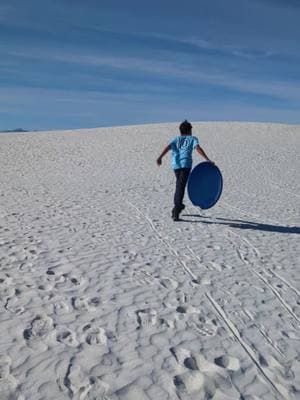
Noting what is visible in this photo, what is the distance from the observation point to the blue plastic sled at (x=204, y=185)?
9.75 metres

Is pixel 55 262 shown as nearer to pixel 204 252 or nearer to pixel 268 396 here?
pixel 204 252

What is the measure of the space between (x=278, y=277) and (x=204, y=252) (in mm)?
1501

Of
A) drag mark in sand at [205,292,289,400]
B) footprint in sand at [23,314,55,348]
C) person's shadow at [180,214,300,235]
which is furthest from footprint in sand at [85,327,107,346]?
person's shadow at [180,214,300,235]

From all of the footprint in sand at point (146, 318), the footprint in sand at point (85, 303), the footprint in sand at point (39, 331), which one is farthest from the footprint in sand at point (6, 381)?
the footprint in sand at point (146, 318)

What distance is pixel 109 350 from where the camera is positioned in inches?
172

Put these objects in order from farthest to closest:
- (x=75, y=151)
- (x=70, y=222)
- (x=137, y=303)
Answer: (x=75, y=151) → (x=70, y=222) → (x=137, y=303)

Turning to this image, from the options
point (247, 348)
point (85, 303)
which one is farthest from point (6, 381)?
point (247, 348)

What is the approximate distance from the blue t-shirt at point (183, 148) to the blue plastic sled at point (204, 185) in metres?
0.44

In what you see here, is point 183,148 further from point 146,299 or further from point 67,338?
point 67,338

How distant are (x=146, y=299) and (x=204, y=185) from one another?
4.79 metres

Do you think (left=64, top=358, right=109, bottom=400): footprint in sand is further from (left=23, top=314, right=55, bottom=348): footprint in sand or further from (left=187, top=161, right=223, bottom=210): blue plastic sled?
(left=187, top=161, right=223, bottom=210): blue plastic sled

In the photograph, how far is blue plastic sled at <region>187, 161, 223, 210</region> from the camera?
9750 mm

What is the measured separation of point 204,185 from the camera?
9961mm

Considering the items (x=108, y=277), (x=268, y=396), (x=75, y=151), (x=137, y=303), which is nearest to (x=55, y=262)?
(x=108, y=277)
